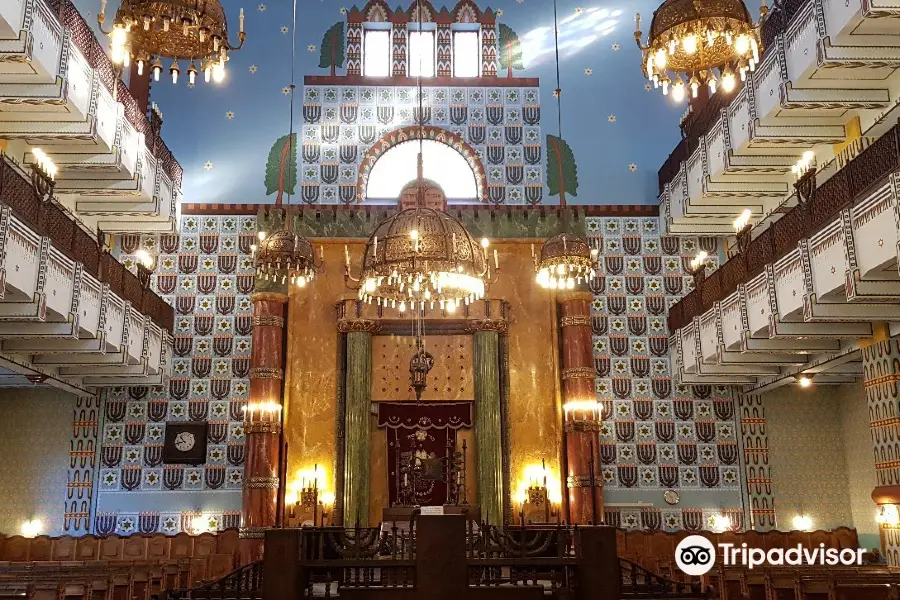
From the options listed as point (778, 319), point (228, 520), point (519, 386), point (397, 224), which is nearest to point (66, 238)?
point (397, 224)

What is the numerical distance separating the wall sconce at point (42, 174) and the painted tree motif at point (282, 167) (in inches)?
241

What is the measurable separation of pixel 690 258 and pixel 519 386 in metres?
6.08

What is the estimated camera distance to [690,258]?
23859 millimetres

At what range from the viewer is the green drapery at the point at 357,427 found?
20.5 meters

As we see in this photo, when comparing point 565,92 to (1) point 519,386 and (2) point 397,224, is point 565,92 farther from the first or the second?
(2) point 397,224

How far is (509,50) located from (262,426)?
41.8 ft

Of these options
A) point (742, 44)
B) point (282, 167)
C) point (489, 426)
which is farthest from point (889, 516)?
point (282, 167)

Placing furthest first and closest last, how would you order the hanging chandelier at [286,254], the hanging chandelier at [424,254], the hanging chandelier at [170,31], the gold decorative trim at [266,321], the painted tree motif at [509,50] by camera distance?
the painted tree motif at [509,50], the gold decorative trim at [266,321], the hanging chandelier at [286,254], the hanging chandelier at [424,254], the hanging chandelier at [170,31]

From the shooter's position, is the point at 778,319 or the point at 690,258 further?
the point at 690,258

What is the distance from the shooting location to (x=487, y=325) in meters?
21.9

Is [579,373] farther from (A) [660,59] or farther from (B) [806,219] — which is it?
(A) [660,59]

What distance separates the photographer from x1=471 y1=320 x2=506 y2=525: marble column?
→ 2072 cm

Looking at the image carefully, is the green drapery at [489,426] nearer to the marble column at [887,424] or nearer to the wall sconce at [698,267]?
the wall sconce at [698,267]

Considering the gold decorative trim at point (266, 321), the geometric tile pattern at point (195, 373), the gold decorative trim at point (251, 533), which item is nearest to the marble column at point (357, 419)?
the gold decorative trim at point (266, 321)
